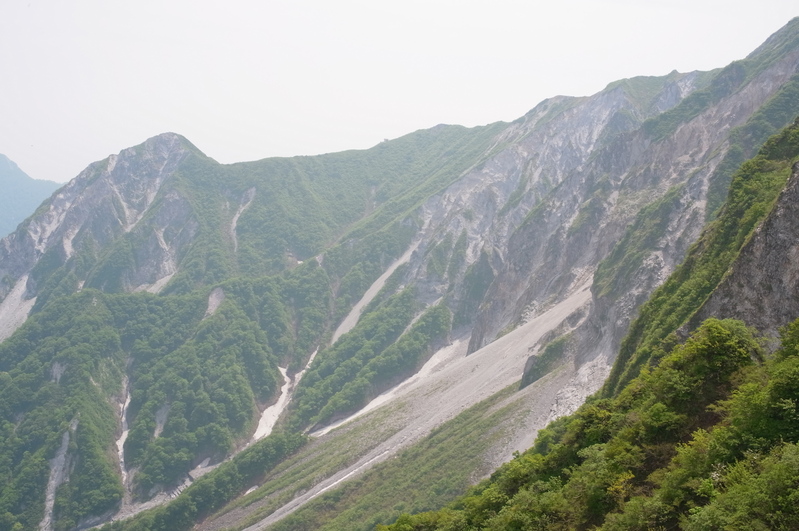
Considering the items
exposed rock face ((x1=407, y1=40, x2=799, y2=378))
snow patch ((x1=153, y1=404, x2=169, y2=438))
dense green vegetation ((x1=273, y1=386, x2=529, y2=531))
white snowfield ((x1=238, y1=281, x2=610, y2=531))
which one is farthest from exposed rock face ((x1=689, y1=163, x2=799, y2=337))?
snow patch ((x1=153, y1=404, x2=169, y2=438))

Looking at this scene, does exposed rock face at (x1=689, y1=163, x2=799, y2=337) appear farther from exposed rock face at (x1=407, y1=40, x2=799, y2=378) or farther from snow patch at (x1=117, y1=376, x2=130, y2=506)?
snow patch at (x1=117, y1=376, x2=130, y2=506)

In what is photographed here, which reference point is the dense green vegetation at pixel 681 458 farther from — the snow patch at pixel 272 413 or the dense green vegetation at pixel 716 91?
the snow patch at pixel 272 413

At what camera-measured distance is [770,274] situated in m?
35.5

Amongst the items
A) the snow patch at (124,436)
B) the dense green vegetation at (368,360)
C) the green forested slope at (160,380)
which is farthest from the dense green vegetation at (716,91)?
the snow patch at (124,436)

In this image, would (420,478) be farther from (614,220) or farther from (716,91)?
(716,91)

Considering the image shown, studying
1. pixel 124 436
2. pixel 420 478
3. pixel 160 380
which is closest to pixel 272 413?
pixel 160 380

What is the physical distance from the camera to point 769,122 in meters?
103

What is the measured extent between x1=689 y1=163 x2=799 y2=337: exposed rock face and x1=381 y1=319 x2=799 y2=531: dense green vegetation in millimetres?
8348

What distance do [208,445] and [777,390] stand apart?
471 feet

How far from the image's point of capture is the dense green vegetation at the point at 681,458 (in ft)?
55.1

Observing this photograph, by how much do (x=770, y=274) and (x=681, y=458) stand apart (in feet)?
66.3

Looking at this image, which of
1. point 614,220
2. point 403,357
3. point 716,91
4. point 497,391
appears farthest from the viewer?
point 403,357

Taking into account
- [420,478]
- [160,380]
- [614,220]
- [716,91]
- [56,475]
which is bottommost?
[420,478]

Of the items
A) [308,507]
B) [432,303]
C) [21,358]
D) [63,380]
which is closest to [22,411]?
[63,380]
